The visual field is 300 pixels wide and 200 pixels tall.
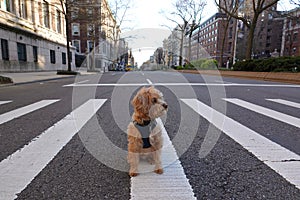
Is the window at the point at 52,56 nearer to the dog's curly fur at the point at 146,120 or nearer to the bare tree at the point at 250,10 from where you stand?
the bare tree at the point at 250,10

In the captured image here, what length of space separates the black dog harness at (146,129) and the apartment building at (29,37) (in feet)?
66.2

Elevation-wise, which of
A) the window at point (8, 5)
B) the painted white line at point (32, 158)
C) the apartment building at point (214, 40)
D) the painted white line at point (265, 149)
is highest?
the apartment building at point (214, 40)

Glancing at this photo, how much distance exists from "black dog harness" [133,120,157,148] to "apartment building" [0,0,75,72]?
2018 centimetres

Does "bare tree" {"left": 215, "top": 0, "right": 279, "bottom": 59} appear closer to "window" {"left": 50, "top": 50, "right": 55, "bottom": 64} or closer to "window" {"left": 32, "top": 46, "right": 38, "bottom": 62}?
"window" {"left": 32, "top": 46, "right": 38, "bottom": 62}

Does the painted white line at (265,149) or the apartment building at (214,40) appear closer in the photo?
the painted white line at (265,149)

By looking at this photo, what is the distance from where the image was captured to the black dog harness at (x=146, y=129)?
2.01m

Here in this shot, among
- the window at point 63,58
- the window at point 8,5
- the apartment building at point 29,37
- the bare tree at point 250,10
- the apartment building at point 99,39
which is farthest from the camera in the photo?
the apartment building at point 99,39

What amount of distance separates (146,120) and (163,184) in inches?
24.9

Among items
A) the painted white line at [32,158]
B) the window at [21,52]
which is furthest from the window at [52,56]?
the painted white line at [32,158]

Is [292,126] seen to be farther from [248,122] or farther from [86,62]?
[86,62]

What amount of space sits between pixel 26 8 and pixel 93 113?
2451 centimetres

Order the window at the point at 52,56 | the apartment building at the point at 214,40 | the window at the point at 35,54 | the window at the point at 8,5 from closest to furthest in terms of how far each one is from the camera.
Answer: the window at the point at 8,5 < the window at the point at 35,54 < the window at the point at 52,56 < the apartment building at the point at 214,40

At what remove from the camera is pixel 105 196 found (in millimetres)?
1694

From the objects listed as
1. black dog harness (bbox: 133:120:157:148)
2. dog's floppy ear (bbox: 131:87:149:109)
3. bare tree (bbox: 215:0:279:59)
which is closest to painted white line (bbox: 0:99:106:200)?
black dog harness (bbox: 133:120:157:148)
